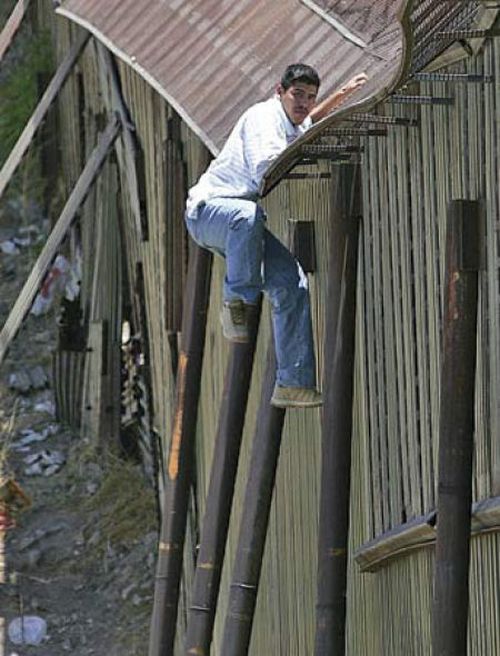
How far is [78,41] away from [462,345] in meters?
9.23

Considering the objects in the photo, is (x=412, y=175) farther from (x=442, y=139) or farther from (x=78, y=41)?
(x=78, y=41)

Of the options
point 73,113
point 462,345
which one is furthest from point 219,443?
point 73,113

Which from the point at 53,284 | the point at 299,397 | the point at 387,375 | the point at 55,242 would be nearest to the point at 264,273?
the point at 299,397

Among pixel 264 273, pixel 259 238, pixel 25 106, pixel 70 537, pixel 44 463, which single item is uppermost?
pixel 25 106

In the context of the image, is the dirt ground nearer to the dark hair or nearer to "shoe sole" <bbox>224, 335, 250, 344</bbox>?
"shoe sole" <bbox>224, 335, 250, 344</bbox>

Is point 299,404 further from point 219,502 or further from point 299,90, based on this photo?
point 219,502

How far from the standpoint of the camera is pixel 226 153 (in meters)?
7.25

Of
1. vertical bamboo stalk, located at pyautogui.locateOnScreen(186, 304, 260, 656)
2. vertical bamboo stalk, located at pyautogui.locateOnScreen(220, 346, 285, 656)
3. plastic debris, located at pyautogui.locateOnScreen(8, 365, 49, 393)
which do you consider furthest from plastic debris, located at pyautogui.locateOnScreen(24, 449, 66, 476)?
vertical bamboo stalk, located at pyautogui.locateOnScreen(220, 346, 285, 656)

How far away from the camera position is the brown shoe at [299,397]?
7.26 m

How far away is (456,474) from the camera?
5.53m

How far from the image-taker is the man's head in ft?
22.5

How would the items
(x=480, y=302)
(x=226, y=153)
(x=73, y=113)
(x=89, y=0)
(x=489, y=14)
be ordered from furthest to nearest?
(x=73, y=113) → (x=89, y=0) → (x=226, y=153) → (x=480, y=302) → (x=489, y=14)

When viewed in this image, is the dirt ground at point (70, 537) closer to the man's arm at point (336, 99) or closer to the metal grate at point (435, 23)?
the man's arm at point (336, 99)

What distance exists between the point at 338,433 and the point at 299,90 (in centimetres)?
120
